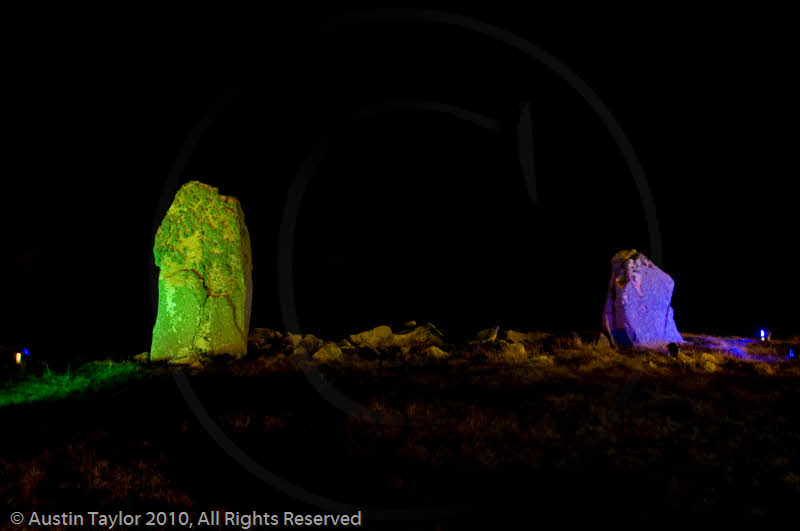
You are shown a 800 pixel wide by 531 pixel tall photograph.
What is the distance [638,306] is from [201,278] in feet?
36.0

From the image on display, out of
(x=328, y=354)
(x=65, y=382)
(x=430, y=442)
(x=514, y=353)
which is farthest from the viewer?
(x=328, y=354)

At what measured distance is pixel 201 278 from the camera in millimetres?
11992

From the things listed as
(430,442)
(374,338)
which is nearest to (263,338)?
(374,338)

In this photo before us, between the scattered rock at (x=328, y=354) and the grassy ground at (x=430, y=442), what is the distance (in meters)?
1.47

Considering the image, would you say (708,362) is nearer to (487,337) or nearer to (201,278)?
(487,337)

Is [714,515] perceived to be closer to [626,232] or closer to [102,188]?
[626,232]

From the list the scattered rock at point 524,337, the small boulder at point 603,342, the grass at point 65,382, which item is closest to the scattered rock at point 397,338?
the scattered rock at point 524,337

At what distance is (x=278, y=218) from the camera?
40.5m

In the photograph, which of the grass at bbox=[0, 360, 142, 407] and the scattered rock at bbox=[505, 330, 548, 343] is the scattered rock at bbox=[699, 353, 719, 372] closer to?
the scattered rock at bbox=[505, 330, 548, 343]

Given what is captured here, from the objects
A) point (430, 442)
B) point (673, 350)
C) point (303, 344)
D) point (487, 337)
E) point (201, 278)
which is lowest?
point (430, 442)

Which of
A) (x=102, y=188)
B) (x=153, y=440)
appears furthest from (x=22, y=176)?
(x=153, y=440)

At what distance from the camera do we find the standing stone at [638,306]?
509 inches

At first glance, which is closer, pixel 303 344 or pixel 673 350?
pixel 673 350

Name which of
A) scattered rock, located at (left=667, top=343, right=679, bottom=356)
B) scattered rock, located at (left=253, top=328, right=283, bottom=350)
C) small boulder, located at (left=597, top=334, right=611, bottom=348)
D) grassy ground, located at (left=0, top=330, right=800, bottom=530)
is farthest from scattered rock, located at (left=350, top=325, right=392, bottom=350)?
scattered rock, located at (left=667, top=343, right=679, bottom=356)
